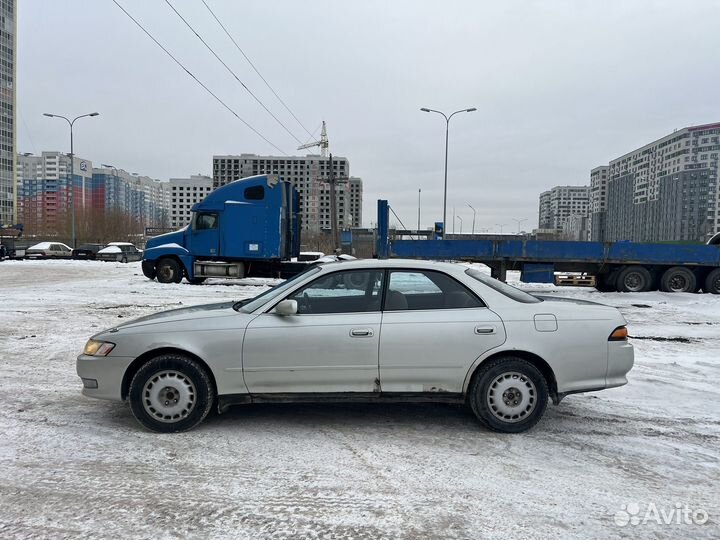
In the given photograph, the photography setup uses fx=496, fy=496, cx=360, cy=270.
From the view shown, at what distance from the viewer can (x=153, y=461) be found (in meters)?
3.75

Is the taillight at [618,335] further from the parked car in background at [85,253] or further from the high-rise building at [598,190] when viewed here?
the high-rise building at [598,190]

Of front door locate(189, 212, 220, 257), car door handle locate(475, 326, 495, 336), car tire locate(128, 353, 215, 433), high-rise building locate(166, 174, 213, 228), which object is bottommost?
car tire locate(128, 353, 215, 433)

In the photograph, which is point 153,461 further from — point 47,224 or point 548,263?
point 47,224

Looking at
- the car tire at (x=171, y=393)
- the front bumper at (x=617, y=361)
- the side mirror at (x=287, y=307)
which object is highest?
the side mirror at (x=287, y=307)

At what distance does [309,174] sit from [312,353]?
79.2m

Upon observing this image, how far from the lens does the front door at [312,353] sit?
13.7 ft

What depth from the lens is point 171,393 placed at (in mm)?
4262

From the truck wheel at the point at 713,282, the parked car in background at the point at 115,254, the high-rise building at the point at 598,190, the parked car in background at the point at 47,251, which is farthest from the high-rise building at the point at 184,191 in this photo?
the truck wheel at the point at 713,282

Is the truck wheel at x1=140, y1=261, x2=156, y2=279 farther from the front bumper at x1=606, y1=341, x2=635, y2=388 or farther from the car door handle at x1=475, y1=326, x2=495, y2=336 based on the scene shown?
the front bumper at x1=606, y1=341, x2=635, y2=388

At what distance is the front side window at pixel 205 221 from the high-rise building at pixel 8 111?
99.3m

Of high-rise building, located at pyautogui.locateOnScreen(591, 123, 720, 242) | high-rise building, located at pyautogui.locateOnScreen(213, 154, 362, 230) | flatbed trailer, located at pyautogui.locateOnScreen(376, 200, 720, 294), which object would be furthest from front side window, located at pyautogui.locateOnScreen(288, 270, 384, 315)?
high-rise building, located at pyautogui.locateOnScreen(591, 123, 720, 242)

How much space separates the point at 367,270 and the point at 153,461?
232cm

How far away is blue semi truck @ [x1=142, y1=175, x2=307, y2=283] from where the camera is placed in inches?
706

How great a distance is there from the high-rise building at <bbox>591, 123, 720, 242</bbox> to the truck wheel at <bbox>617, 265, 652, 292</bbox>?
75.4 m
